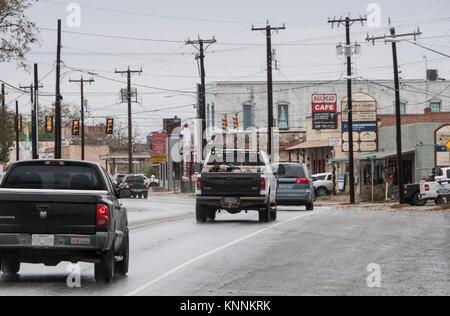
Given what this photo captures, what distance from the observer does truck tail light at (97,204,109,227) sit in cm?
1323

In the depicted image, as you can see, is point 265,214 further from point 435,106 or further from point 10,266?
point 435,106

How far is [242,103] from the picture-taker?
317 feet

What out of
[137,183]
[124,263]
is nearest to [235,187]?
[124,263]

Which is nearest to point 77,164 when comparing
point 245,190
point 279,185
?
point 245,190

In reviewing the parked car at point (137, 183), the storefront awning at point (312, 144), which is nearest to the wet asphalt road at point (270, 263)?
the parked car at point (137, 183)

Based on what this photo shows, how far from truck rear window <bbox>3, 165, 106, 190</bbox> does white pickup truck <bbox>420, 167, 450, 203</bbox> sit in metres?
33.0

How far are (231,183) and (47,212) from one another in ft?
50.9

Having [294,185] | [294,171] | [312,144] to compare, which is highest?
[312,144]

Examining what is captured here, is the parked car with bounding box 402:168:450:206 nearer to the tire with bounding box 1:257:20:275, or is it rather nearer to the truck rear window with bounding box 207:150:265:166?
the truck rear window with bounding box 207:150:265:166

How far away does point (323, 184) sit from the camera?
70875 mm

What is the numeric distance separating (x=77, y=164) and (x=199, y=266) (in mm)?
3220

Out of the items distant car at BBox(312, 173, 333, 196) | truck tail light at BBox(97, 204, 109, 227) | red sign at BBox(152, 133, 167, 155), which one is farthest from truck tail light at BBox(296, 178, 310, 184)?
red sign at BBox(152, 133, 167, 155)

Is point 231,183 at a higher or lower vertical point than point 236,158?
lower
